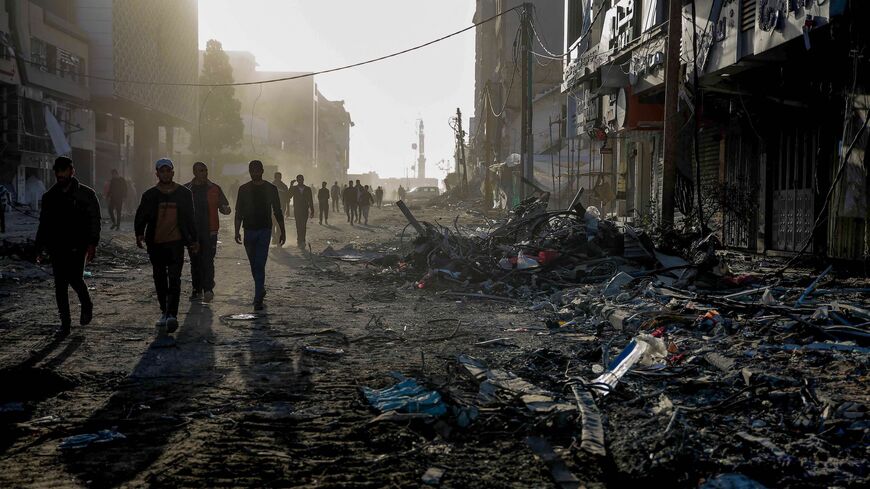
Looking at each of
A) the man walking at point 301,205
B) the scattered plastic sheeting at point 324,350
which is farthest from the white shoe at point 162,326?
the man walking at point 301,205

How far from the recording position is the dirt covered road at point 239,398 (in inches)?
141

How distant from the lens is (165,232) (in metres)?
7.60

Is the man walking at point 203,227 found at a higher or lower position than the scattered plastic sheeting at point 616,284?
higher

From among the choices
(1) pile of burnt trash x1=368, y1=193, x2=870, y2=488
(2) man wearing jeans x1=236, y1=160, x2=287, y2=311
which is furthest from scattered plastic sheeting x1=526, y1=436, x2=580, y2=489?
(2) man wearing jeans x1=236, y1=160, x2=287, y2=311

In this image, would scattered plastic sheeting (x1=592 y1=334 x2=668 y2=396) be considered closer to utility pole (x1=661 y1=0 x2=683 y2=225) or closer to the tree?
utility pole (x1=661 y1=0 x2=683 y2=225)

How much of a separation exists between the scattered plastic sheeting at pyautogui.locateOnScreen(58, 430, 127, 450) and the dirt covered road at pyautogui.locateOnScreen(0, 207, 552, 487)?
48mm

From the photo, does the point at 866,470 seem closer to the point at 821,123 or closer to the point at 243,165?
the point at 821,123

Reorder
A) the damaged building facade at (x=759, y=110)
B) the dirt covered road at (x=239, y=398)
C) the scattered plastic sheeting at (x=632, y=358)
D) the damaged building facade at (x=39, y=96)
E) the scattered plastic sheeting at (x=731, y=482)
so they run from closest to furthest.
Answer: the scattered plastic sheeting at (x=731, y=482)
the dirt covered road at (x=239, y=398)
the scattered plastic sheeting at (x=632, y=358)
the damaged building facade at (x=759, y=110)
the damaged building facade at (x=39, y=96)

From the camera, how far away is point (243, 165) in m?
68.5

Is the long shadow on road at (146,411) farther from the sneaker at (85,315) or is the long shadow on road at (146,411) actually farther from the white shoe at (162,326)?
the sneaker at (85,315)

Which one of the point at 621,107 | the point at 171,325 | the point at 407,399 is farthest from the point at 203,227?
the point at 621,107

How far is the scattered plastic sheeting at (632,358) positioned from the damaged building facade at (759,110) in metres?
4.31

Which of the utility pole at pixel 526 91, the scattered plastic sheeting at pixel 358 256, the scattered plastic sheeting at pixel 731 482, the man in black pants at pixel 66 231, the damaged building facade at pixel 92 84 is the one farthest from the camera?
the damaged building facade at pixel 92 84

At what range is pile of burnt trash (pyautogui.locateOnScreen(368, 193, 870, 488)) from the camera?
372 centimetres
